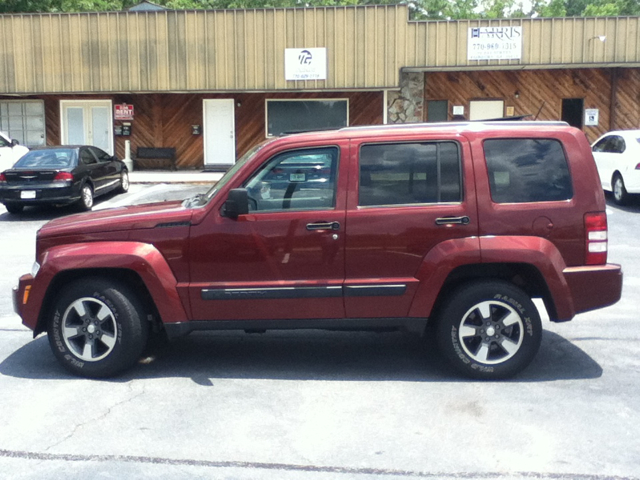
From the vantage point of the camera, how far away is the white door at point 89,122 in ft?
84.1

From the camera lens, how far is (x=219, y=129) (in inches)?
998

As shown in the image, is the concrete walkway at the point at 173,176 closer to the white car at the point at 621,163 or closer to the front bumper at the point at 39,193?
the front bumper at the point at 39,193

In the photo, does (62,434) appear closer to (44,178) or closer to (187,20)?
(44,178)

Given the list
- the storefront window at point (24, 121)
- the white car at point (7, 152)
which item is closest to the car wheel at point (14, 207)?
the white car at point (7, 152)

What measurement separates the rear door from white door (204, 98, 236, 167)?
64.9ft

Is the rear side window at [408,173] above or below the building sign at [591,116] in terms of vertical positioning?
below

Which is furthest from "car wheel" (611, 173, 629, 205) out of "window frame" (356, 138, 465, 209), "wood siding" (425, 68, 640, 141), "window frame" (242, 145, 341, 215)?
"window frame" (242, 145, 341, 215)

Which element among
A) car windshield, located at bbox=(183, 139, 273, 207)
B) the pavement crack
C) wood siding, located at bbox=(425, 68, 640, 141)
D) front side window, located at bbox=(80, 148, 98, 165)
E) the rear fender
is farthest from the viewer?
wood siding, located at bbox=(425, 68, 640, 141)

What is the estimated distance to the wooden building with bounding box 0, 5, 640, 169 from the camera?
2312 cm

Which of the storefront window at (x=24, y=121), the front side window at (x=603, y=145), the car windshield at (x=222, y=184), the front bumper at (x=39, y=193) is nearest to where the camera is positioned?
the car windshield at (x=222, y=184)

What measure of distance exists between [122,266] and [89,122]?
21131 millimetres

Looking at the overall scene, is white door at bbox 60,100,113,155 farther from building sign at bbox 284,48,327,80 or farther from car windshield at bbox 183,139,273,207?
car windshield at bbox 183,139,273,207

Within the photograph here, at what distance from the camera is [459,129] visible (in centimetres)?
595

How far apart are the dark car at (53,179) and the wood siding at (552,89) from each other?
11927mm
